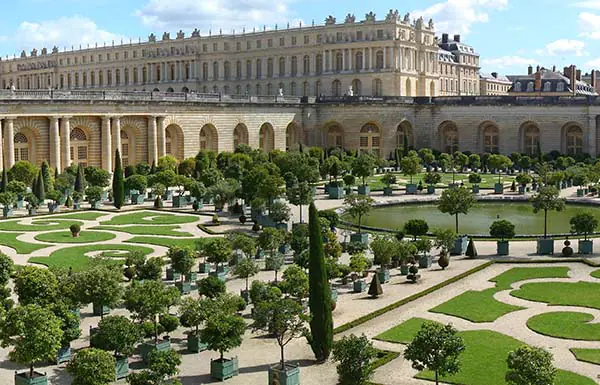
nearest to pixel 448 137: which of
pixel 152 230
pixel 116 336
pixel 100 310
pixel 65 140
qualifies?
pixel 65 140

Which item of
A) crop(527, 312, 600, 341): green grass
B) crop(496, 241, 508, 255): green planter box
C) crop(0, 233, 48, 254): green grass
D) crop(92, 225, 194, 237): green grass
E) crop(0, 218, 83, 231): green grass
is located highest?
crop(0, 218, 83, 231): green grass

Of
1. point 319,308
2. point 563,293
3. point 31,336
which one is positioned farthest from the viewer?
point 563,293

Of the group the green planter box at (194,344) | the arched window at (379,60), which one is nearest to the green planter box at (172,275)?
the green planter box at (194,344)

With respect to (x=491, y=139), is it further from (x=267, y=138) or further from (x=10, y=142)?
(x=10, y=142)

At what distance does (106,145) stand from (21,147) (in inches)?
254

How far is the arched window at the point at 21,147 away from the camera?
5875 centimetres

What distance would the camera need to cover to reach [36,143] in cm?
5922

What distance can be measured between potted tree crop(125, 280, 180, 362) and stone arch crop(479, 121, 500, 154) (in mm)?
61786

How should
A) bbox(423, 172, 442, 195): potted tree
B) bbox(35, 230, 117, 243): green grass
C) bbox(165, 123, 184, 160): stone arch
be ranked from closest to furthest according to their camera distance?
bbox(35, 230, 117, 243): green grass, bbox(423, 172, 442, 195): potted tree, bbox(165, 123, 184, 160): stone arch

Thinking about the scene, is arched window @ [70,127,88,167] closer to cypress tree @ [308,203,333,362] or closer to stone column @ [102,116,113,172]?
stone column @ [102,116,113,172]

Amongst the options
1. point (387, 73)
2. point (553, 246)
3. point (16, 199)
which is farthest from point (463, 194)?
point (387, 73)

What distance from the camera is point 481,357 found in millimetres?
21109

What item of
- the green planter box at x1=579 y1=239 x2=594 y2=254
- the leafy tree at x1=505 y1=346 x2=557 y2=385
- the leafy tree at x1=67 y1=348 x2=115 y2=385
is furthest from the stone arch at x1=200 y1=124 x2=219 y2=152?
the leafy tree at x1=505 y1=346 x2=557 y2=385

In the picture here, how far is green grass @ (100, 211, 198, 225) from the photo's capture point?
43.4m
